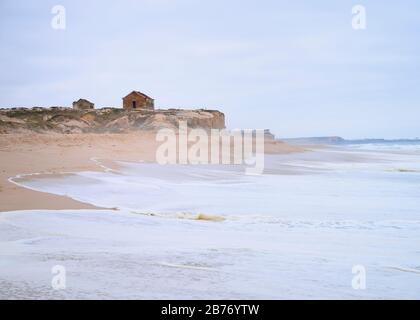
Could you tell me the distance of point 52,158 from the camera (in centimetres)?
1331

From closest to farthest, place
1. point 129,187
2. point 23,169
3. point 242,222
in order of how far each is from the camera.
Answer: point 242,222, point 129,187, point 23,169

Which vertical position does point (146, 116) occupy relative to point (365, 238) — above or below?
above

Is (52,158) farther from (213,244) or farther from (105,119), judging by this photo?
(105,119)

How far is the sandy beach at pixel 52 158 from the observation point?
670cm

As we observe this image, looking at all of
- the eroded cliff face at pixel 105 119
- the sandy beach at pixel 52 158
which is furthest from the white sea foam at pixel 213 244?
the eroded cliff face at pixel 105 119

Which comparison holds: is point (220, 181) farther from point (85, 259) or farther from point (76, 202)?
point (85, 259)

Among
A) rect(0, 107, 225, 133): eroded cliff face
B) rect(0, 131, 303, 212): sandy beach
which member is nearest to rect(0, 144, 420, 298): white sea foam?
rect(0, 131, 303, 212): sandy beach

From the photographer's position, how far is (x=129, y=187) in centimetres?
887

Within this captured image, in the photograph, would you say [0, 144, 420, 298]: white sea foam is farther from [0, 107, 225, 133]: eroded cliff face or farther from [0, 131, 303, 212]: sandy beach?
[0, 107, 225, 133]: eroded cliff face

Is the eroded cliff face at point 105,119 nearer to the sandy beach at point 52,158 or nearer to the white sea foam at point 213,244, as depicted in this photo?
the sandy beach at point 52,158

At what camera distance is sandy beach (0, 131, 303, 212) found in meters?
6.70

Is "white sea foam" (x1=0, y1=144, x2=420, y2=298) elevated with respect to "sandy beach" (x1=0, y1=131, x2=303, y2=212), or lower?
lower
